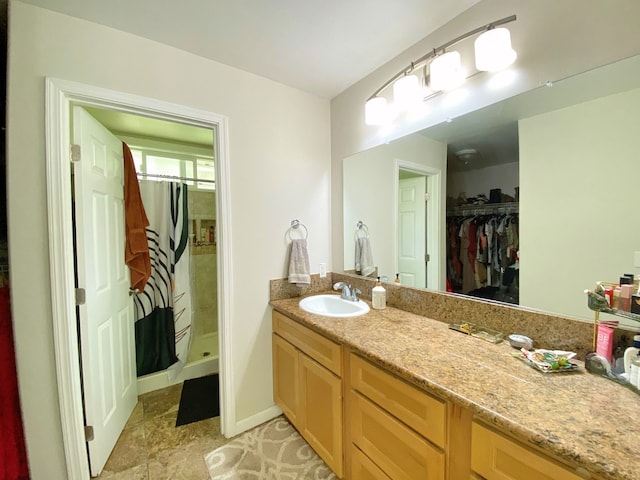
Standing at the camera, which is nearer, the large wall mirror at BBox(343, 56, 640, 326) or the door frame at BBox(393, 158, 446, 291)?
the large wall mirror at BBox(343, 56, 640, 326)

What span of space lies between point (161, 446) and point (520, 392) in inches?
79.0

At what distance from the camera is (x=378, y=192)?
1.94 m

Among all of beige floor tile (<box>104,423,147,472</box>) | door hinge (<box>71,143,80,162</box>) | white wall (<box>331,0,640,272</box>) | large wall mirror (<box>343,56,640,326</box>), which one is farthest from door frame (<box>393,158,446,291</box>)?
beige floor tile (<box>104,423,147,472</box>)

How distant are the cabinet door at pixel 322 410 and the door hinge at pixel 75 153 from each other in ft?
5.26

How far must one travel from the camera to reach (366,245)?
6.51 ft

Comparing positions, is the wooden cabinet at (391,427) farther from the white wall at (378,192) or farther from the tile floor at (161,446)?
the tile floor at (161,446)

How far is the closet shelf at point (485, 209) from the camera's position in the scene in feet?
4.04

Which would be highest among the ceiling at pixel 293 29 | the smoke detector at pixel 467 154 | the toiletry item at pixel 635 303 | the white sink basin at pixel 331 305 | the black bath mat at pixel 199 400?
the ceiling at pixel 293 29

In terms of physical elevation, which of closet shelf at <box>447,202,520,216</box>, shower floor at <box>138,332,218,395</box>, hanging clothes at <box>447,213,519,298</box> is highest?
closet shelf at <box>447,202,520,216</box>

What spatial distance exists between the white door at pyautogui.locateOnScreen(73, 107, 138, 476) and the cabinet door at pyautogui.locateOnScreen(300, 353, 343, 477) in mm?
1136

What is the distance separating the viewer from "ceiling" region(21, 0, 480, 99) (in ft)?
4.01

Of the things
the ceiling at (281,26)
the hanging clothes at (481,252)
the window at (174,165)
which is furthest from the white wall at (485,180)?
the window at (174,165)

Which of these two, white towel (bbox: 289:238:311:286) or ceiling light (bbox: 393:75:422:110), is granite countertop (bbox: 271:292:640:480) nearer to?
white towel (bbox: 289:238:311:286)

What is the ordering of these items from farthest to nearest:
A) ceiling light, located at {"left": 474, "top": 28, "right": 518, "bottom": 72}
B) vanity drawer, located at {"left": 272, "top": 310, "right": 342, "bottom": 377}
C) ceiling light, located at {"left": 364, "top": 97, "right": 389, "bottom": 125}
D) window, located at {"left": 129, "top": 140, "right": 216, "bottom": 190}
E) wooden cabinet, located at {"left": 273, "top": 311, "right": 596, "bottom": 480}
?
window, located at {"left": 129, "top": 140, "right": 216, "bottom": 190} → ceiling light, located at {"left": 364, "top": 97, "right": 389, "bottom": 125} → vanity drawer, located at {"left": 272, "top": 310, "right": 342, "bottom": 377} → ceiling light, located at {"left": 474, "top": 28, "right": 518, "bottom": 72} → wooden cabinet, located at {"left": 273, "top": 311, "right": 596, "bottom": 480}
